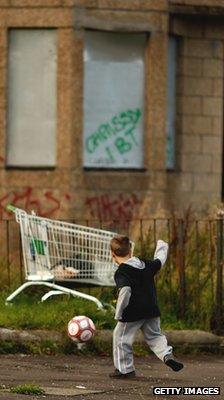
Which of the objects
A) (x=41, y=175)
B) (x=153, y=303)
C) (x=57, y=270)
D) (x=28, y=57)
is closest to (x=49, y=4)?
(x=28, y=57)

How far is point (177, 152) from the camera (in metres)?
21.5

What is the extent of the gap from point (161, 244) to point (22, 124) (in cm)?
799

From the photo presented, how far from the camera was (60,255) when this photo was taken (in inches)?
606

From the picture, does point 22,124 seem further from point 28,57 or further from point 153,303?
point 153,303

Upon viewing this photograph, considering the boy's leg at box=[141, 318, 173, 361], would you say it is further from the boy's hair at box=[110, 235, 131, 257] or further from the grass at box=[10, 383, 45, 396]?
the grass at box=[10, 383, 45, 396]

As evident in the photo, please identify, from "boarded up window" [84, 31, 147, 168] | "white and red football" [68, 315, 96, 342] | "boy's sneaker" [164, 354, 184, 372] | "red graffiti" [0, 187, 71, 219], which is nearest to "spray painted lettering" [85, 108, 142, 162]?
"boarded up window" [84, 31, 147, 168]

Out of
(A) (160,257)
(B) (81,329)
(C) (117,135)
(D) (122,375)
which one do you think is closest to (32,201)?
(C) (117,135)

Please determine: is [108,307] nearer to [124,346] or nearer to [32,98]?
[124,346]

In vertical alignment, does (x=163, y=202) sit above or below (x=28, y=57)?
below

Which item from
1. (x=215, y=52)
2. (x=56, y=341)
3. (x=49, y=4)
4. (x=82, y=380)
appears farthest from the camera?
(x=215, y=52)

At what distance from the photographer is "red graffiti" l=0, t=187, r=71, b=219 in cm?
2027

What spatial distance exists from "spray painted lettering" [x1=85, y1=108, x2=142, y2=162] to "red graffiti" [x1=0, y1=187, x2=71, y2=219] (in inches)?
33.6

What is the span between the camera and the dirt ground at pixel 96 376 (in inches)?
447

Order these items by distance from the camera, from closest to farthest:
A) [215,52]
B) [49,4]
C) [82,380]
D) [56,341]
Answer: [82,380] → [56,341] → [49,4] → [215,52]
